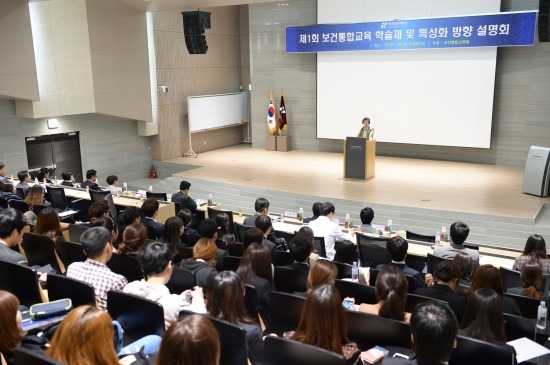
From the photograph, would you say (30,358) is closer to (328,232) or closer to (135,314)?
(135,314)

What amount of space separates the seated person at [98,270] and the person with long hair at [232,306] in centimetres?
101

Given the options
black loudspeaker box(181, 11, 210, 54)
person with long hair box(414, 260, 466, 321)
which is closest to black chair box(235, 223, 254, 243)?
person with long hair box(414, 260, 466, 321)

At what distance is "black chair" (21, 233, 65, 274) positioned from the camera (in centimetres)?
484

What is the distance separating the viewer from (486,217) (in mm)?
8406

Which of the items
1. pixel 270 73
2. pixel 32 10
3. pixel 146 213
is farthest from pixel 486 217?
pixel 32 10

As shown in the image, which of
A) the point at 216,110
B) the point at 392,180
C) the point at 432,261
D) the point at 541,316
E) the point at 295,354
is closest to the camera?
the point at 295,354

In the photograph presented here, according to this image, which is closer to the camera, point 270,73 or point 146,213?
point 146,213

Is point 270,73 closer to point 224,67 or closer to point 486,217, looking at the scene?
point 224,67

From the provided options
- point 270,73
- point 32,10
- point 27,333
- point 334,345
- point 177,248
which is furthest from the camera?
point 270,73

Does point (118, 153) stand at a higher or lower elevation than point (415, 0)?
lower

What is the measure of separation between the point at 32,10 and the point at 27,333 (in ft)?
30.0

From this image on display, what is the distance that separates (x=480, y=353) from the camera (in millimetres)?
2752

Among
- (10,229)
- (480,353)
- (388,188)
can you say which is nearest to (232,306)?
(480,353)

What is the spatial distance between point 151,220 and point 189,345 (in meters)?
4.44
